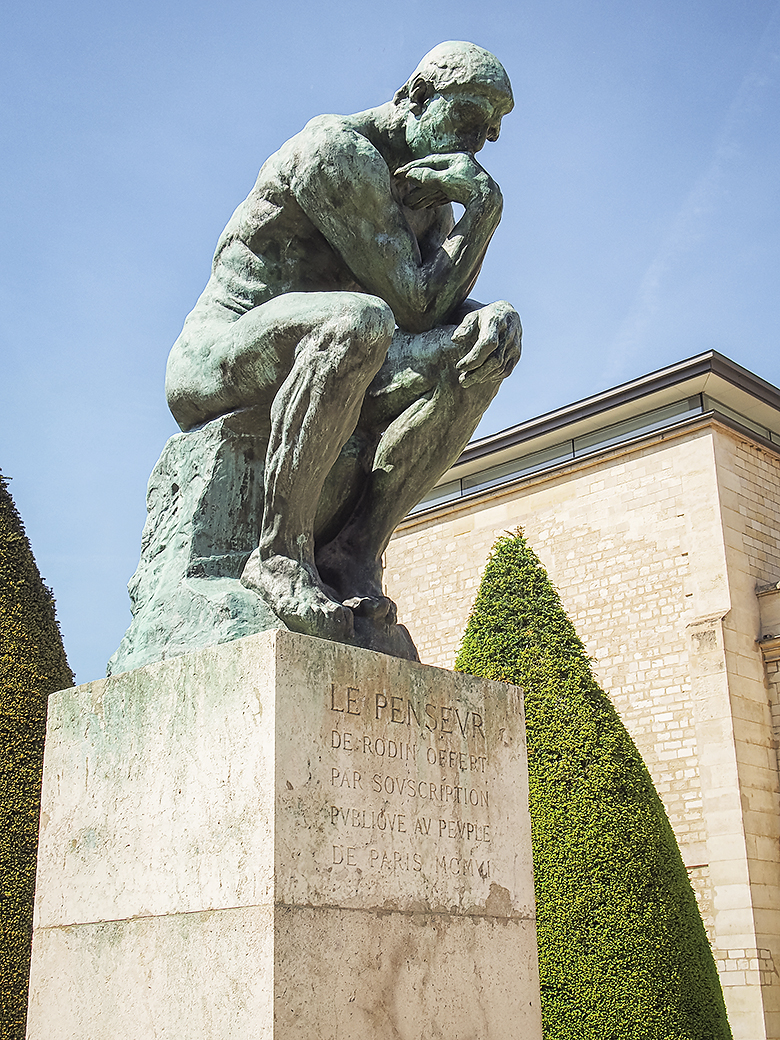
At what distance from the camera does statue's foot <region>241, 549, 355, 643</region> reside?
3496 mm

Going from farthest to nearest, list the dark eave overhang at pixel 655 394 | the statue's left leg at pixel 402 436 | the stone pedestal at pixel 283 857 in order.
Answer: the dark eave overhang at pixel 655 394 → the statue's left leg at pixel 402 436 → the stone pedestal at pixel 283 857

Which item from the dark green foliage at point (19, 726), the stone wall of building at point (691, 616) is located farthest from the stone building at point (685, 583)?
the dark green foliage at point (19, 726)

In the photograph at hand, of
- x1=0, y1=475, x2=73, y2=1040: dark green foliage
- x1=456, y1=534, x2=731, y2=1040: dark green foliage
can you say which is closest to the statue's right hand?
x1=0, y1=475, x2=73, y2=1040: dark green foliage

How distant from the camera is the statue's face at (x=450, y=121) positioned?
12.9 feet

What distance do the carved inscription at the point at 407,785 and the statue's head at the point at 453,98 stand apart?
6.20ft

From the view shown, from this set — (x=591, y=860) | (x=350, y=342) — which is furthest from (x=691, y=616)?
(x=350, y=342)

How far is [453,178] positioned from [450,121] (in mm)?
227

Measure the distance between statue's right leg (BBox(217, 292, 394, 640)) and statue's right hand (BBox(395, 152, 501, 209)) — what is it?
0.56 m

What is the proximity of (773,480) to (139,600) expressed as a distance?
14441mm

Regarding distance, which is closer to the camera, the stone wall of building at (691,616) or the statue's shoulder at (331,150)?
the statue's shoulder at (331,150)

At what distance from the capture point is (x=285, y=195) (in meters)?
3.99

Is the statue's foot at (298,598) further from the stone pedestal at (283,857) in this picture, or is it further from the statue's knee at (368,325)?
the statue's knee at (368,325)

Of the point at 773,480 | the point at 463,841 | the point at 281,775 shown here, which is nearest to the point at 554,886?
the point at 463,841

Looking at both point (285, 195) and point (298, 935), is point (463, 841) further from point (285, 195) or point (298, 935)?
point (285, 195)
